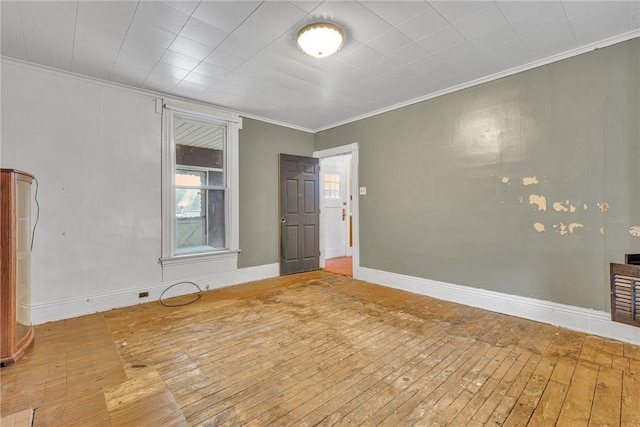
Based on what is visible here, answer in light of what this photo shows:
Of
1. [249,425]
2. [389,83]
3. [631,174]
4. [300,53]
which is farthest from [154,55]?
[631,174]

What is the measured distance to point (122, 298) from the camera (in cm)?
339

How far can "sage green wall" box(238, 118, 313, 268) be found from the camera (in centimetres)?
454

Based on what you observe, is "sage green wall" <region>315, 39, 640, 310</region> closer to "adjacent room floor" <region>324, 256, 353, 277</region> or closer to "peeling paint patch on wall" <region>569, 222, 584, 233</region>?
"peeling paint patch on wall" <region>569, 222, 584, 233</region>

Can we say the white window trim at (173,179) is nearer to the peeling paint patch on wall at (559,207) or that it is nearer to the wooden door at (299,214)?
the wooden door at (299,214)

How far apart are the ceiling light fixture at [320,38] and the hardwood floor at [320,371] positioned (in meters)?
2.55

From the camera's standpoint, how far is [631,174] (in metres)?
2.44

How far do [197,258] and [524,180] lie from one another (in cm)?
419

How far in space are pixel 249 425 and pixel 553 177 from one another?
134 inches

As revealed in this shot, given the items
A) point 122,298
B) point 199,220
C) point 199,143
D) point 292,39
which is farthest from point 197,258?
point 292,39

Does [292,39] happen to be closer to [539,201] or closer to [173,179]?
[173,179]

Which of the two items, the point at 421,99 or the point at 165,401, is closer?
the point at 165,401

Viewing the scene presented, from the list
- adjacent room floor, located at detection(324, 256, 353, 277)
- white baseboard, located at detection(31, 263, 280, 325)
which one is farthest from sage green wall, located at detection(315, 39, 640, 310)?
white baseboard, located at detection(31, 263, 280, 325)

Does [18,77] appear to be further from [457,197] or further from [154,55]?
[457,197]

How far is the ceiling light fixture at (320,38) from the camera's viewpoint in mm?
2245
